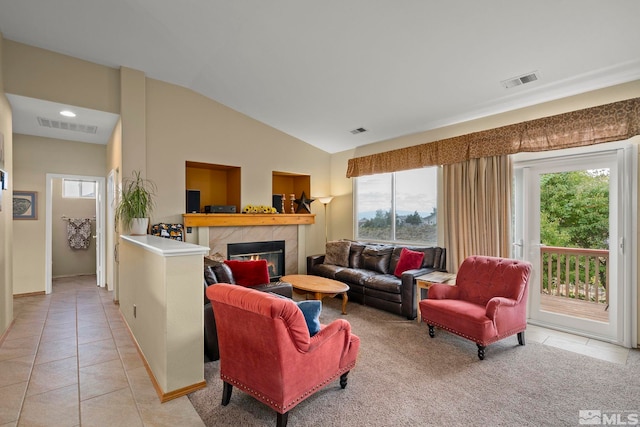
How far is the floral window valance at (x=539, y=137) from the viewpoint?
3.07 m

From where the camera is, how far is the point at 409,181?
538 centimetres

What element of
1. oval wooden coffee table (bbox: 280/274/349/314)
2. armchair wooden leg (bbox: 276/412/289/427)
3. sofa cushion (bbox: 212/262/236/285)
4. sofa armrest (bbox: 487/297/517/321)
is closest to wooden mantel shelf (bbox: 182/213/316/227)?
oval wooden coffee table (bbox: 280/274/349/314)

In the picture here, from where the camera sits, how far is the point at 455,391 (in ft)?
7.73

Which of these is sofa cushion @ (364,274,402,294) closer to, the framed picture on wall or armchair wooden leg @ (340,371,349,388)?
armchair wooden leg @ (340,371,349,388)

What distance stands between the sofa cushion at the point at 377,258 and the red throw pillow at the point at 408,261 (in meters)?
0.32

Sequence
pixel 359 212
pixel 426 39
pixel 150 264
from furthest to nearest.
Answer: pixel 359 212
pixel 426 39
pixel 150 264

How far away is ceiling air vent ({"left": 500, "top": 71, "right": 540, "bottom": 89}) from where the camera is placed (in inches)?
126

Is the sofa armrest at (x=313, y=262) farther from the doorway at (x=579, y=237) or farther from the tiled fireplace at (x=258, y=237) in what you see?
the doorway at (x=579, y=237)

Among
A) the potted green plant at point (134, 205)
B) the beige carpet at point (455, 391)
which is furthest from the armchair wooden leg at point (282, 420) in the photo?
the potted green plant at point (134, 205)

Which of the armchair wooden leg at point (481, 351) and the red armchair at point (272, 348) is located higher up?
the red armchair at point (272, 348)

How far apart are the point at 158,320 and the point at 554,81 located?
172 inches

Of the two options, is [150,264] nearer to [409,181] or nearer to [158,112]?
[158,112]

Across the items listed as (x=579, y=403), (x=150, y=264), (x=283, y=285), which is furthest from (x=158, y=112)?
(x=579, y=403)

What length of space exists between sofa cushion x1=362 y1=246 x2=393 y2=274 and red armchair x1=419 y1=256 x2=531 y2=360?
1.44m
